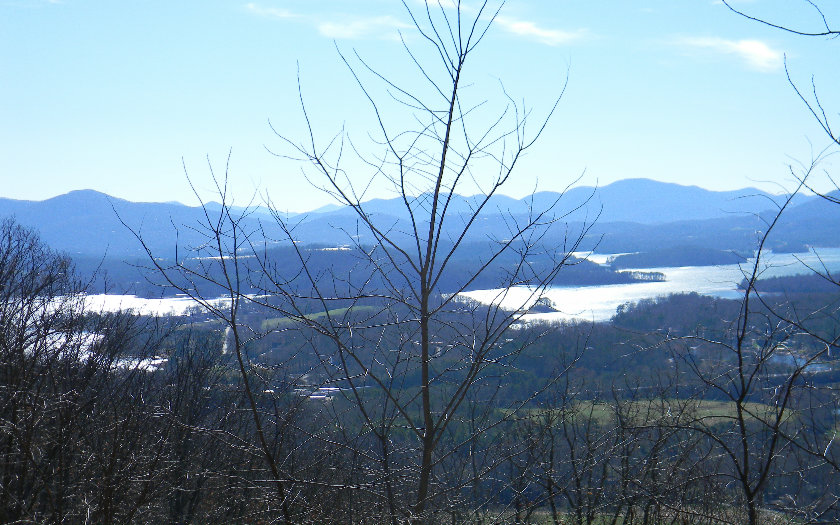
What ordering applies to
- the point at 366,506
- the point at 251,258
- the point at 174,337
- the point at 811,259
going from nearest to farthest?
the point at 251,258 < the point at 811,259 < the point at 366,506 < the point at 174,337

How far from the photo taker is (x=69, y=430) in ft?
14.4

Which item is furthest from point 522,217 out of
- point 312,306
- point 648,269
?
point 648,269

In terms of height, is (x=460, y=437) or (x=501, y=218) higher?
(x=501, y=218)

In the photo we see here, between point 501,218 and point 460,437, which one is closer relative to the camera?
point 501,218

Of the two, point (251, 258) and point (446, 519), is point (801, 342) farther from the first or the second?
point (251, 258)

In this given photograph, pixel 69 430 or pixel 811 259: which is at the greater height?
pixel 811 259

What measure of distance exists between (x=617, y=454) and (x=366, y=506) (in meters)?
1.95

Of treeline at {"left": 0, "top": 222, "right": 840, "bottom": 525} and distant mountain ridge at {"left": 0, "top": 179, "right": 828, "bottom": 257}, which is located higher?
distant mountain ridge at {"left": 0, "top": 179, "right": 828, "bottom": 257}

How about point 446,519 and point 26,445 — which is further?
point 446,519

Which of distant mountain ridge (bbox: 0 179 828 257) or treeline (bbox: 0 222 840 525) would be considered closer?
treeline (bbox: 0 222 840 525)

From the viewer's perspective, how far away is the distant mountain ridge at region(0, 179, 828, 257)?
3.89m

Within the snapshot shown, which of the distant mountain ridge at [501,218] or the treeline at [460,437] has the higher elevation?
the distant mountain ridge at [501,218]

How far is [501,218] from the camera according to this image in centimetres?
433

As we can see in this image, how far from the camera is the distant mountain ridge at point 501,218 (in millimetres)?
3889
